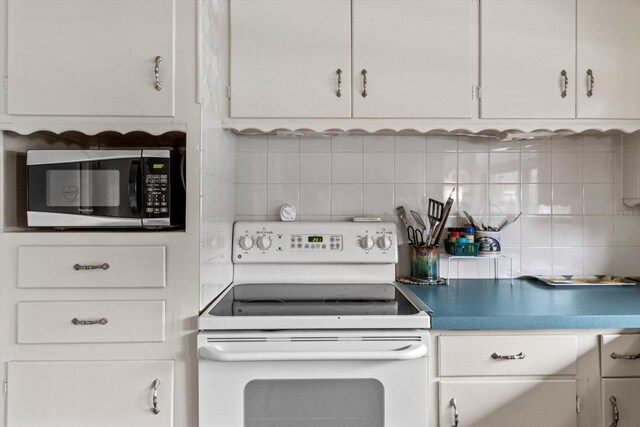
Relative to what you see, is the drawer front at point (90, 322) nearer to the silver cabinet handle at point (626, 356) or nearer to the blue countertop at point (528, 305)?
the blue countertop at point (528, 305)

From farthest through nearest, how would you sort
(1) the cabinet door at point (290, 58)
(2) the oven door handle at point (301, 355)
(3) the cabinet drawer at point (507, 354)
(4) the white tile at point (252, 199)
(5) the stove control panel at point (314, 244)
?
1. (4) the white tile at point (252, 199)
2. (5) the stove control panel at point (314, 244)
3. (1) the cabinet door at point (290, 58)
4. (3) the cabinet drawer at point (507, 354)
5. (2) the oven door handle at point (301, 355)

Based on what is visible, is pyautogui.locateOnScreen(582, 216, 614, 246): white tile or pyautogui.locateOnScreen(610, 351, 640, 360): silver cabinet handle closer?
pyautogui.locateOnScreen(610, 351, 640, 360): silver cabinet handle

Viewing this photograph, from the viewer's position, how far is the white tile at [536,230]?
6.52 ft

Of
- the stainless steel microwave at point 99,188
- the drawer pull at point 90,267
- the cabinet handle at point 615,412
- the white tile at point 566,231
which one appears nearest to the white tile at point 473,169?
the white tile at point 566,231

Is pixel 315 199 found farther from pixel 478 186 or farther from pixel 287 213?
pixel 478 186

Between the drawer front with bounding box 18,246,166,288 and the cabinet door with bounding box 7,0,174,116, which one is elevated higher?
the cabinet door with bounding box 7,0,174,116

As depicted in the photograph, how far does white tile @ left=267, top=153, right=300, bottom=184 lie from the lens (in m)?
1.97

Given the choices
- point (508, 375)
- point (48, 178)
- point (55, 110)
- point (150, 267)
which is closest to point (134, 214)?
point (150, 267)

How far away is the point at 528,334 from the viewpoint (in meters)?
1.35

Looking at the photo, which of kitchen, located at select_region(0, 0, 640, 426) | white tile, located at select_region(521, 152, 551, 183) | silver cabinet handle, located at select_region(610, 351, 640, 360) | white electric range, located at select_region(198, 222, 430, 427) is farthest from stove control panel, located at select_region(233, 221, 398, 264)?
silver cabinet handle, located at select_region(610, 351, 640, 360)

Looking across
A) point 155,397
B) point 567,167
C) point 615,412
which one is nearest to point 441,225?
point 567,167

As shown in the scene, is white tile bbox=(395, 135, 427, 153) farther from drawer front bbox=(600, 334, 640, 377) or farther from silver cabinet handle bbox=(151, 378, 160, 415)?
silver cabinet handle bbox=(151, 378, 160, 415)

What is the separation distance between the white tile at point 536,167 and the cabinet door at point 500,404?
39.1 inches

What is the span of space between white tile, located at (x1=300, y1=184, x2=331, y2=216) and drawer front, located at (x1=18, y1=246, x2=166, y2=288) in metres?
0.77
